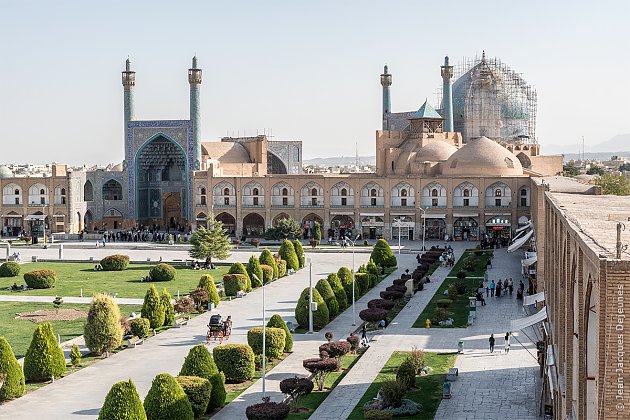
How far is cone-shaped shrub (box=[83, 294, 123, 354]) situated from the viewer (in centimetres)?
2564

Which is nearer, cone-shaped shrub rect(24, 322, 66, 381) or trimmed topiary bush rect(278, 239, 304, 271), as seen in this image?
cone-shaped shrub rect(24, 322, 66, 381)

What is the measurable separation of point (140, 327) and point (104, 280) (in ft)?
48.7

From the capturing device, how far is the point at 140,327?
2820 centimetres

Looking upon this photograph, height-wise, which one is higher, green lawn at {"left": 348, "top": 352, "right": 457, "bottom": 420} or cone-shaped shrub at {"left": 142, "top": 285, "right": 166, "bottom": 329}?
cone-shaped shrub at {"left": 142, "top": 285, "right": 166, "bottom": 329}

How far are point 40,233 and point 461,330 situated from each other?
1789 inches

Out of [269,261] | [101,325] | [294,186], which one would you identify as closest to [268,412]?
[101,325]

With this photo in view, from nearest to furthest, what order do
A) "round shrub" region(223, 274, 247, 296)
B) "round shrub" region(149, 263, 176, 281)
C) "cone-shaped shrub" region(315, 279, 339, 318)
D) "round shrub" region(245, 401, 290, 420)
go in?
"round shrub" region(245, 401, 290, 420) < "cone-shaped shrub" region(315, 279, 339, 318) < "round shrub" region(223, 274, 247, 296) < "round shrub" region(149, 263, 176, 281)

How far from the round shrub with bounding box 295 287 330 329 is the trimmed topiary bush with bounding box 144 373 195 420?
12.1 m

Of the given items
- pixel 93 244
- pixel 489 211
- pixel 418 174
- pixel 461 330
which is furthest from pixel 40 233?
pixel 461 330

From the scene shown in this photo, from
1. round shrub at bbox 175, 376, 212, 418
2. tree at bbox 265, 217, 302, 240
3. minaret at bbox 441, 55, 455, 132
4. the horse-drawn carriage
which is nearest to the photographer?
round shrub at bbox 175, 376, 212, 418

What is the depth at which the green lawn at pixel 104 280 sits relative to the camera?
3866cm

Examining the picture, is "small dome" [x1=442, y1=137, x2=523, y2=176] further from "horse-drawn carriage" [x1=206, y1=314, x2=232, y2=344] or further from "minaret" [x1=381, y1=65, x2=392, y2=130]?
"horse-drawn carriage" [x1=206, y1=314, x2=232, y2=344]

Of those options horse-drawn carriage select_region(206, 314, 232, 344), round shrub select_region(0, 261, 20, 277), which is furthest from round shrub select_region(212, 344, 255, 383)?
round shrub select_region(0, 261, 20, 277)

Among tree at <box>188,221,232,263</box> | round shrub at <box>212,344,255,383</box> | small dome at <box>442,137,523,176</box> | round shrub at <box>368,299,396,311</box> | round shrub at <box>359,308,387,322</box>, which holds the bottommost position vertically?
round shrub at <box>212,344,255,383</box>
